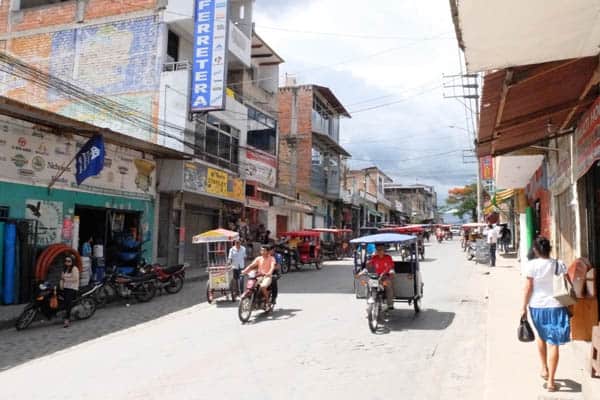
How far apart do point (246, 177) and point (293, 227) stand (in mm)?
8732

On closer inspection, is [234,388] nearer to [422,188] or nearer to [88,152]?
[88,152]

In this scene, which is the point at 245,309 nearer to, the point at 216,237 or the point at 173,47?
the point at 216,237

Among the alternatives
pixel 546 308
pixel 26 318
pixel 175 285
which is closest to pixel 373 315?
pixel 546 308

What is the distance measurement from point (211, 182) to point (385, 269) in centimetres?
1251

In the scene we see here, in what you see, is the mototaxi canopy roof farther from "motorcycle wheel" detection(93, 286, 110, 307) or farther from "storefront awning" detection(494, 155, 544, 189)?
"motorcycle wheel" detection(93, 286, 110, 307)

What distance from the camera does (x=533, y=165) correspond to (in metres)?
14.4

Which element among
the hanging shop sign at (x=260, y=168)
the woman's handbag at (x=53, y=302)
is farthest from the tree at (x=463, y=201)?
the woman's handbag at (x=53, y=302)

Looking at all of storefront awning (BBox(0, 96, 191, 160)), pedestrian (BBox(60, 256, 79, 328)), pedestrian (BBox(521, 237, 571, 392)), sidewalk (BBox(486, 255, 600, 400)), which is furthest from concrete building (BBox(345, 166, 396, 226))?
pedestrian (BBox(521, 237, 571, 392))

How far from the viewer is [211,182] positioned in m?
20.8

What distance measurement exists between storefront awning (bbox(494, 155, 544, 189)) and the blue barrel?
12740mm

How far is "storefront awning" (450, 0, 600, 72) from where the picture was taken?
13.8 feet

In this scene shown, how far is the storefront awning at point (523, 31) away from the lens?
421 centimetres

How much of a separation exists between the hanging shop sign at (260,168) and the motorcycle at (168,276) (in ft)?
35.7

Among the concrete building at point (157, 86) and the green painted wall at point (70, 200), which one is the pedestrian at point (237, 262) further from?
the concrete building at point (157, 86)
